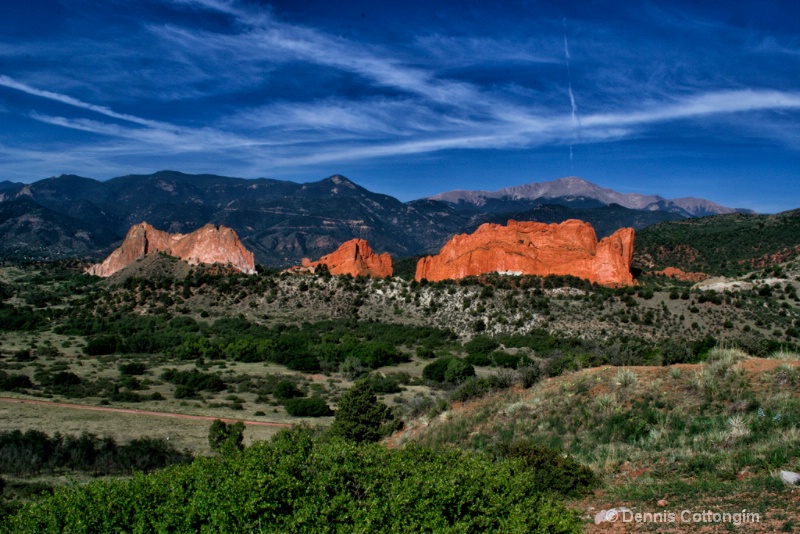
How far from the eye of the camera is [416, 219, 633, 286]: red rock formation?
178ft

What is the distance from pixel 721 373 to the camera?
1269cm

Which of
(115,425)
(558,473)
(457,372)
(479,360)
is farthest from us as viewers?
(479,360)

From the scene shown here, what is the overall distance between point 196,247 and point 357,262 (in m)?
21.6

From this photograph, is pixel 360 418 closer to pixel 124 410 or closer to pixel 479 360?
pixel 124 410

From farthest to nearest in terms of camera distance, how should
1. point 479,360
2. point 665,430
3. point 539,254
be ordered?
1. point 539,254
2. point 479,360
3. point 665,430

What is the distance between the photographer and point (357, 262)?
65250 mm

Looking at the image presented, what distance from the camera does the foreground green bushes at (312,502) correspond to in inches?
255

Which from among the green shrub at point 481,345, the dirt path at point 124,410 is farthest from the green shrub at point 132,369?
the green shrub at point 481,345

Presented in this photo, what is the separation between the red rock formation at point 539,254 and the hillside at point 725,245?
17439 millimetres

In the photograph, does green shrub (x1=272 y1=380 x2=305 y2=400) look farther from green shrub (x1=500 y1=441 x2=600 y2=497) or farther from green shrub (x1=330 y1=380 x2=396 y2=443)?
green shrub (x1=500 y1=441 x2=600 y2=497)

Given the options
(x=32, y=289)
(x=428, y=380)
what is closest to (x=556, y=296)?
(x=428, y=380)

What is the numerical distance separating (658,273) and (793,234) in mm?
21397

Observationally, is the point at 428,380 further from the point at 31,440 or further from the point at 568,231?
the point at 568,231

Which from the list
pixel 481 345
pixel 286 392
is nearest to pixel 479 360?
pixel 481 345
